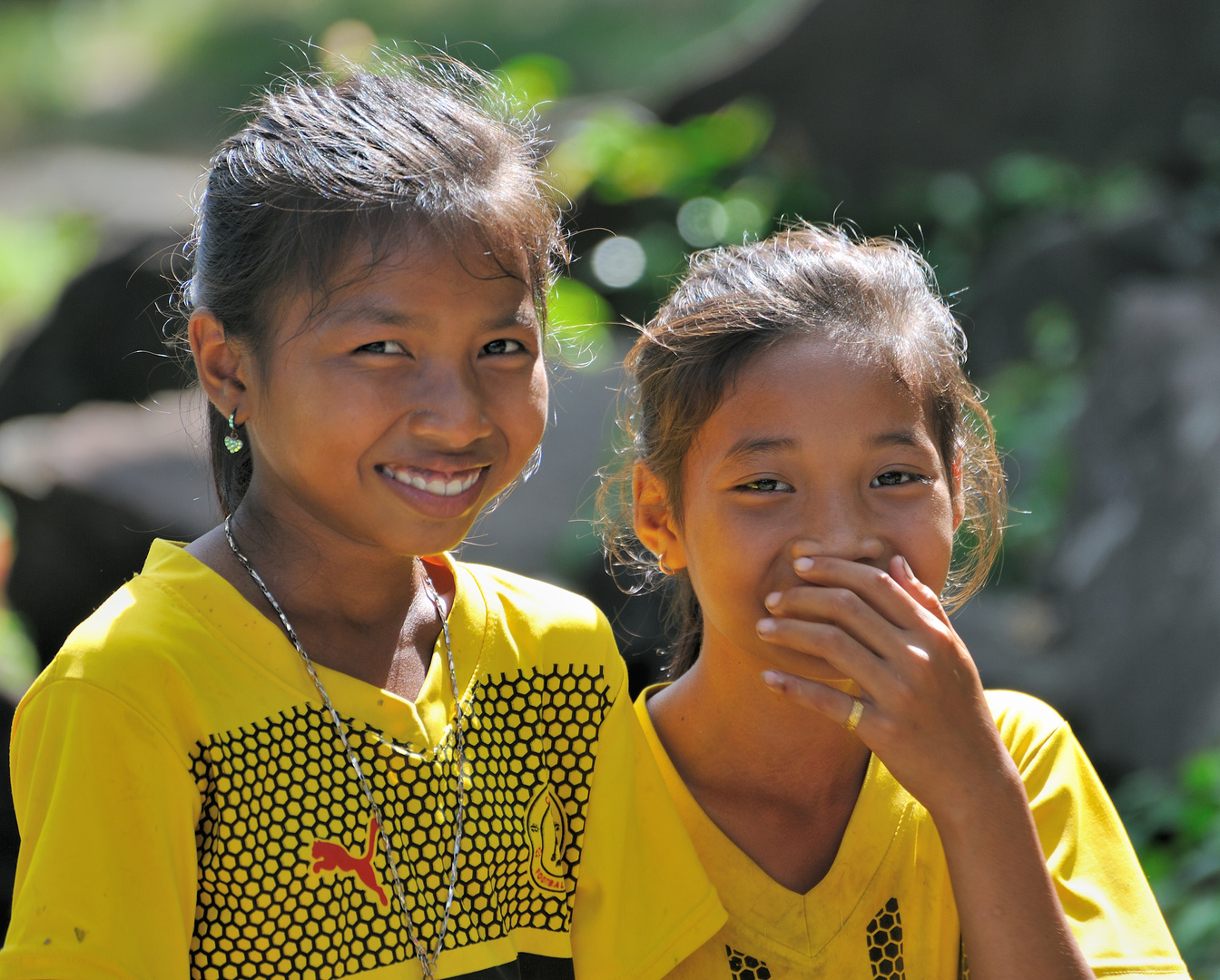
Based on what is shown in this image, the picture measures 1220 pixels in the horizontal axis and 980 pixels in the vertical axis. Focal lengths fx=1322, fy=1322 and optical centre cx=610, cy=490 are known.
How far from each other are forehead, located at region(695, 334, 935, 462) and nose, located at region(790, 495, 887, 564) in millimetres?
87

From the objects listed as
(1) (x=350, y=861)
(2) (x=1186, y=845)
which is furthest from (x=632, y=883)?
(2) (x=1186, y=845)

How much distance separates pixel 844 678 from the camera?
6.27ft

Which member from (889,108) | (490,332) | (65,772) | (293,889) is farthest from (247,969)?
(889,108)

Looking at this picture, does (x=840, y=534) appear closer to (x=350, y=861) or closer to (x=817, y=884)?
(x=817, y=884)

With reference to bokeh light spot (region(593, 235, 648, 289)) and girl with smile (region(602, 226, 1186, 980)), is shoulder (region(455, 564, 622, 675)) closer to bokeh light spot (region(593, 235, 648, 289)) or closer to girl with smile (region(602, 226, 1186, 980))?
girl with smile (region(602, 226, 1186, 980))

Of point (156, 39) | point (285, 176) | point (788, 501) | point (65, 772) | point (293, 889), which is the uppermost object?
point (156, 39)

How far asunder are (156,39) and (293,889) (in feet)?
56.0

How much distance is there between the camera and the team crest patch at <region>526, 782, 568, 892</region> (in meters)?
1.80

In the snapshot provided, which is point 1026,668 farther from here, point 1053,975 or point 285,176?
point 285,176

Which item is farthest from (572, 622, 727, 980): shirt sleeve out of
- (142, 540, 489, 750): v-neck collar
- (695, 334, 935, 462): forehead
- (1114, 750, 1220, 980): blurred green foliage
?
(1114, 750, 1220, 980): blurred green foliage

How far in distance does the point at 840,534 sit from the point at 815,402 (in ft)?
0.66

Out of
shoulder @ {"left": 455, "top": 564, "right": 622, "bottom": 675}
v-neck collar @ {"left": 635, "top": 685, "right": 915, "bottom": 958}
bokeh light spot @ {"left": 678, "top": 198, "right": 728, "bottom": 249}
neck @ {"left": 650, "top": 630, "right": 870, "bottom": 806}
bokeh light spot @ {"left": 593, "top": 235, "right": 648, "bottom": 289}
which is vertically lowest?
v-neck collar @ {"left": 635, "top": 685, "right": 915, "bottom": 958}

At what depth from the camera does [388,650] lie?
181 cm

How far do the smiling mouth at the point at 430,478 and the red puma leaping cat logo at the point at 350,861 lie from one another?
42 centimetres
